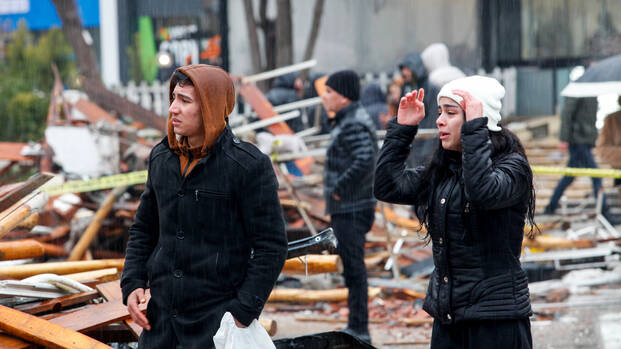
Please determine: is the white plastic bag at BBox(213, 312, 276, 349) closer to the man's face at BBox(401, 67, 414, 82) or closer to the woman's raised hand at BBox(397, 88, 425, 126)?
the woman's raised hand at BBox(397, 88, 425, 126)

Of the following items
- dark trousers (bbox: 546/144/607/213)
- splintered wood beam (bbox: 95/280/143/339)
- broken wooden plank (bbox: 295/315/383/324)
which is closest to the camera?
splintered wood beam (bbox: 95/280/143/339)

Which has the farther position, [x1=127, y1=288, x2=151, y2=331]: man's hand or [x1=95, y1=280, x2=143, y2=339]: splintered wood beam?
[x1=95, y1=280, x2=143, y2=339]: splintered wood beam

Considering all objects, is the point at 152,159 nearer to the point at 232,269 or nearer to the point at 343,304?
the point at 232,269

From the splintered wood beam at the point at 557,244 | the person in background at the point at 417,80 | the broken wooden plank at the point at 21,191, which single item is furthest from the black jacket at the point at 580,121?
the broken wooden plank at the point at 21,191

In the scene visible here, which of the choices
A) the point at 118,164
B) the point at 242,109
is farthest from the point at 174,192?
the point at 242,109

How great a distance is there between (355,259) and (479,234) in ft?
9.60

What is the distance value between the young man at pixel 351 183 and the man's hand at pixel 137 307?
3.11m

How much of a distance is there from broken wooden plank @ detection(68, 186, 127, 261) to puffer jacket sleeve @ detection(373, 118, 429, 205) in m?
5.06

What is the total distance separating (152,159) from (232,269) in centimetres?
62

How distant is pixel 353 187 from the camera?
21.5 feet

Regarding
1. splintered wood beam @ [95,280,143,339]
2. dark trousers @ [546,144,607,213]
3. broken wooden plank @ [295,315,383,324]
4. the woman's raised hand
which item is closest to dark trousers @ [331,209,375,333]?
broken wooden plank @ [295,315,383,324]

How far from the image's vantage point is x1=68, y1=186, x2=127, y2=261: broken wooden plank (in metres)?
8.21

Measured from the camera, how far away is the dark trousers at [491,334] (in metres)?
3.52

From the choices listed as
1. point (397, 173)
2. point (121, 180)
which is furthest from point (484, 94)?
point (121, 180)
